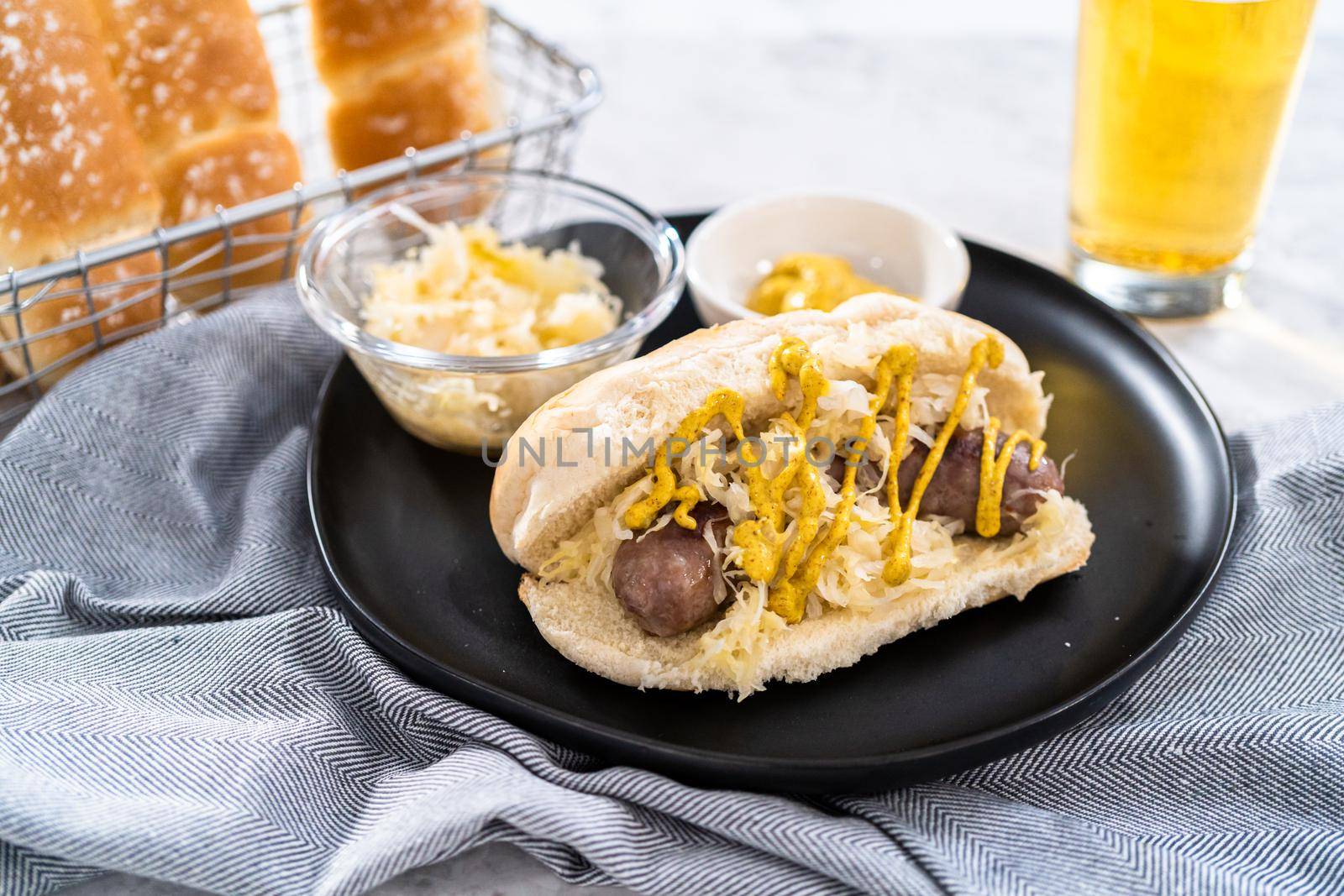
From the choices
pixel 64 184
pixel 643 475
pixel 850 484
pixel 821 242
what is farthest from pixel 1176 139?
→ pixel 64 184

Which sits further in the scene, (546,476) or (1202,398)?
(1202,398)

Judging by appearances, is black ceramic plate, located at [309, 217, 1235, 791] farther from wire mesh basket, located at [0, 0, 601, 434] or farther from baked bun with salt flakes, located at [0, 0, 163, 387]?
baked bun with salt flakes, located at [0, 0, 163, 387]

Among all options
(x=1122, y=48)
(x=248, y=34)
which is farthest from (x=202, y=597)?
(x=1122, y=48)

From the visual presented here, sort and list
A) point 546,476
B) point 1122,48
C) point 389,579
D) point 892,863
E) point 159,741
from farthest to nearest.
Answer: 1. point 1122,48
2. point 389,579
3. point 546,476
4. point 159,741
5. point 892,863

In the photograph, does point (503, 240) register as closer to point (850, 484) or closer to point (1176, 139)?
point (850, 484)

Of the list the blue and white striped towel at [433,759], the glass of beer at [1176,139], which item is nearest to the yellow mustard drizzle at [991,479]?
the blue and white striped towel at [433,759]

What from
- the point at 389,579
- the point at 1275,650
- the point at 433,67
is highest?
the point at 433,67

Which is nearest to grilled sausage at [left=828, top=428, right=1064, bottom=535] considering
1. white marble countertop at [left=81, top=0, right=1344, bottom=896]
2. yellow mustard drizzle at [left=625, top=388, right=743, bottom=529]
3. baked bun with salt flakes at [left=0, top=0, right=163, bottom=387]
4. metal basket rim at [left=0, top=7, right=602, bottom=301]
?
yellow mustard drizzle at [left=625, top=388, right=743, bottom=529]

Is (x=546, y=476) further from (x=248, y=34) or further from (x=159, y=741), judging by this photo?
(x=248, y=34)

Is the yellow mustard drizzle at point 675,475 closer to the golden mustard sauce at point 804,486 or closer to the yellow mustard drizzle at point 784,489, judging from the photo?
the golden mustard sauce at point 804,486
